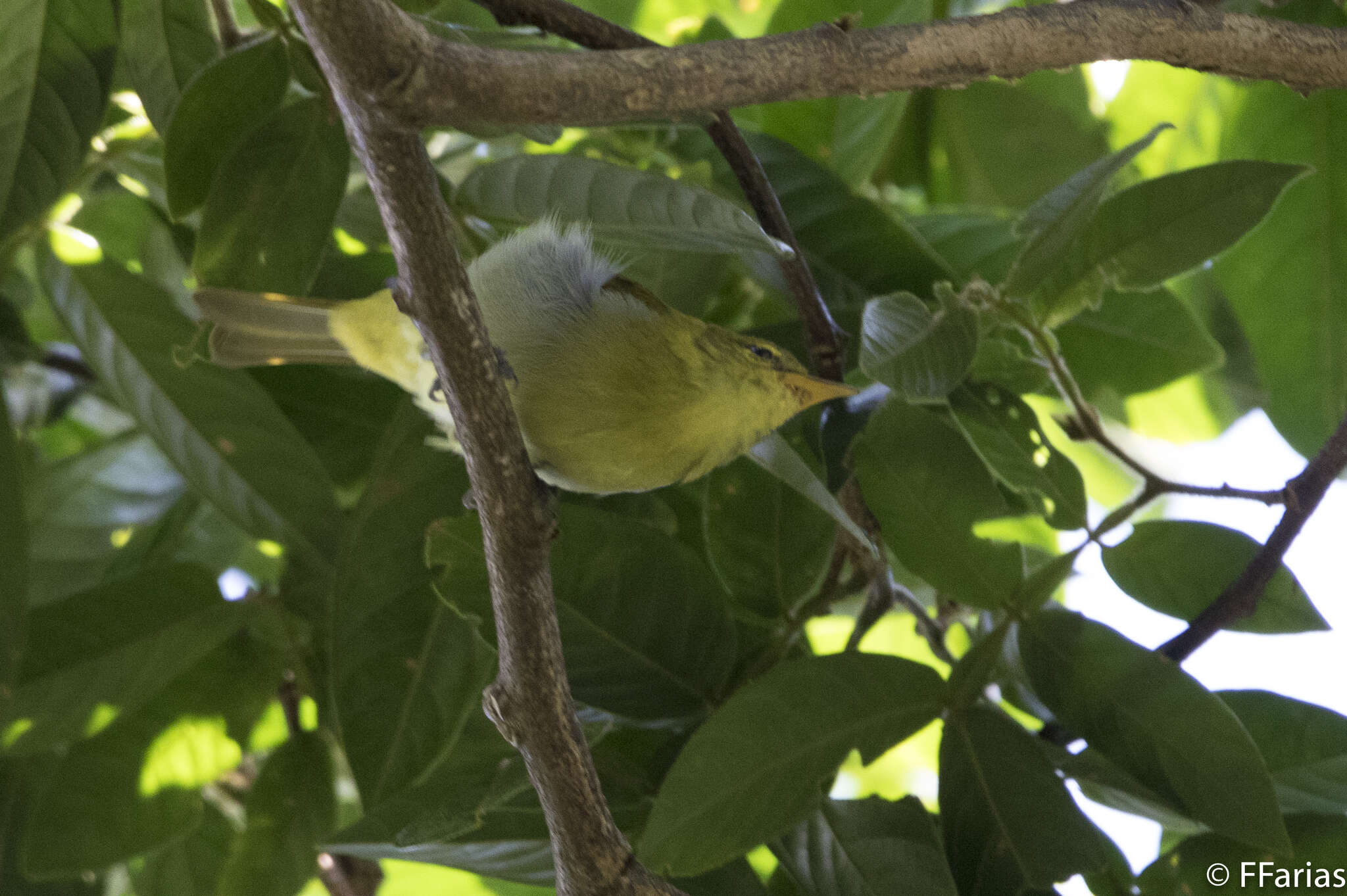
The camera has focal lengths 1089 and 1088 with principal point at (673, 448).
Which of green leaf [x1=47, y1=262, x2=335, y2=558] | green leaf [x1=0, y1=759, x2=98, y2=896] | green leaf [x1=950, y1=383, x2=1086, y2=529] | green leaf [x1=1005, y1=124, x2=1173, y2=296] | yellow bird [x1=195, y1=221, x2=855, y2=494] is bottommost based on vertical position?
green leaf [x1=0, y1=759, x2=98, y2=896]

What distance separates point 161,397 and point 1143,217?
48.7 inches

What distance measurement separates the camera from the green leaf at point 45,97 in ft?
3.99

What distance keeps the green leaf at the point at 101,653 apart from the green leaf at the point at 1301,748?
1.29m

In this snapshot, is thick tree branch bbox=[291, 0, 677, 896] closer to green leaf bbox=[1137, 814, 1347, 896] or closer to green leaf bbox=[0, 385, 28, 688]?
green leaf bbox=[1137, 814, 1347, 896]

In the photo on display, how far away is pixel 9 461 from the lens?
53.1 inches

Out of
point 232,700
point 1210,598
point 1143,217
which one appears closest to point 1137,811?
point 1210,598

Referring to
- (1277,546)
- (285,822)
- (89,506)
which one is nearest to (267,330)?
(89,506)

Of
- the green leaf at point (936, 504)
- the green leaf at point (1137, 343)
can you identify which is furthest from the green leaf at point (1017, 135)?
the green leaf at point (936, 504)

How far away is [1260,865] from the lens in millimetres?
1123

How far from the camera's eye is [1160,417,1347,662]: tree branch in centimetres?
112

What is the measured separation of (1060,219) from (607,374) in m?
0.54

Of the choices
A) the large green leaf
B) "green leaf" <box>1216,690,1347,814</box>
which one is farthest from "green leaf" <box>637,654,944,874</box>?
the large green leaf

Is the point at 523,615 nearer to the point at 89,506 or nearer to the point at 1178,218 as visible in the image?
the point at 1178,218

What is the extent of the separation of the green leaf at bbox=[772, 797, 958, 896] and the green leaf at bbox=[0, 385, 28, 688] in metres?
0.92
